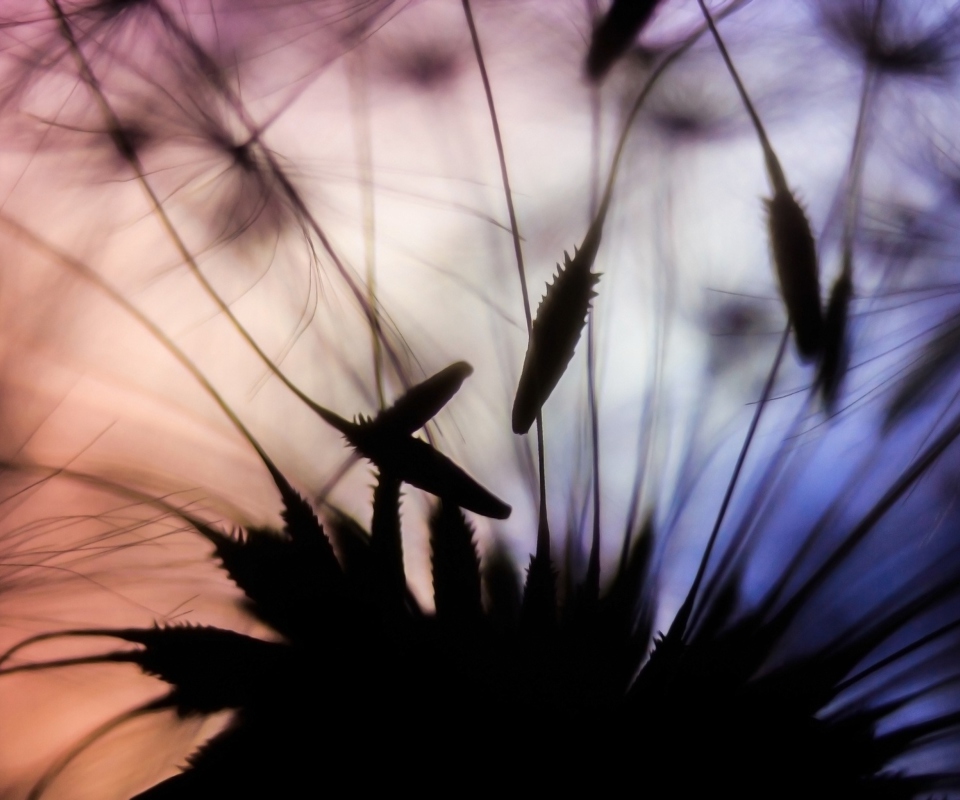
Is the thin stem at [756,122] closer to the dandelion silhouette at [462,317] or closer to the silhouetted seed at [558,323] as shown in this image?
the dandelion silhouette at [462,317]

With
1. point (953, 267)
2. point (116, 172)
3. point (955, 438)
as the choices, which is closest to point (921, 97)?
point (953, 267)

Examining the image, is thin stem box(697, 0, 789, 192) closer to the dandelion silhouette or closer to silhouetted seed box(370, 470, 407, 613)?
the dandelion silhouette

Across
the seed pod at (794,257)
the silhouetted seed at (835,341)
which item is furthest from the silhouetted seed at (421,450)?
the silhouetted seed at (835,341)

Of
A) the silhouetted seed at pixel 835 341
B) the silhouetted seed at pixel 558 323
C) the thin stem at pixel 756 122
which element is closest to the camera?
the silhouetted seed at pixel 558 323

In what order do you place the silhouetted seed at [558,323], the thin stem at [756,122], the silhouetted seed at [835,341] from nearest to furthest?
the silhouetted seed at [558,323] < the thin stem at [756,122] < the silhouetted seed at [835,341]

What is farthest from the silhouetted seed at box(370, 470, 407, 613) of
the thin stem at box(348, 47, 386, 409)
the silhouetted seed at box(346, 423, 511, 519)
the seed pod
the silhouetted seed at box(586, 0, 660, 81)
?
the silhouetted seed at box(586, 0, 660, 81)

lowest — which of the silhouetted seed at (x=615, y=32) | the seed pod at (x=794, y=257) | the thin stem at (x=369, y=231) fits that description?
the seed pod at (x=794, y=257)

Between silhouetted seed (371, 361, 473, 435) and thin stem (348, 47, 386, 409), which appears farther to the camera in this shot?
thin stem (348, 47, 386, 409)

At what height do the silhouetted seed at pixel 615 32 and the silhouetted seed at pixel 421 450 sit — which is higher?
the silhouetted seed at pixel 615 32
